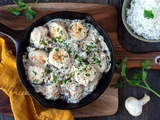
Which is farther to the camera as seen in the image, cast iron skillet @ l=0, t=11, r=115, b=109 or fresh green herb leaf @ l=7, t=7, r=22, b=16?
fresh green herb leaf @ l=7, t=7, r=22, b=16

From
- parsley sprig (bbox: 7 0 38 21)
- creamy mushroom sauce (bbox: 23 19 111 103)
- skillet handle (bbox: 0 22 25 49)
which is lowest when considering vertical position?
creamy mushroom sauce (bbox: 23 19 111 103)

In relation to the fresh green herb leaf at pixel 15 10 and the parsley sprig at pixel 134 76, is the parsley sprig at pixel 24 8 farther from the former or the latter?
the parsley sprig at pixel 134 76

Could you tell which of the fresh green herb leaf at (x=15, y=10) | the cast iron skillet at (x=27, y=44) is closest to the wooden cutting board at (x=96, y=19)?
the fresh green herb leaf at (x=15, y=10)

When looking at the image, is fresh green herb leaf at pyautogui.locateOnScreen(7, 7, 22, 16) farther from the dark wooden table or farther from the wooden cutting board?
the dark wooden table

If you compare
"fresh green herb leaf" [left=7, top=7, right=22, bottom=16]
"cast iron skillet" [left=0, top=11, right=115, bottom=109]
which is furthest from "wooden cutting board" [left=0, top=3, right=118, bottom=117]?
"cast iron skillet" [left=0, top=11, right=115, bottom=109]

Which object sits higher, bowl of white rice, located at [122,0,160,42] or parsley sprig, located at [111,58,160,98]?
bowl of white rice, located at [122,0,160,42]

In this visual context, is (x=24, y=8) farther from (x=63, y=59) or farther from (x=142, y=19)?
(x=142, y=19)

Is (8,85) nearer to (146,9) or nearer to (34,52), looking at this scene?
(34,52)
